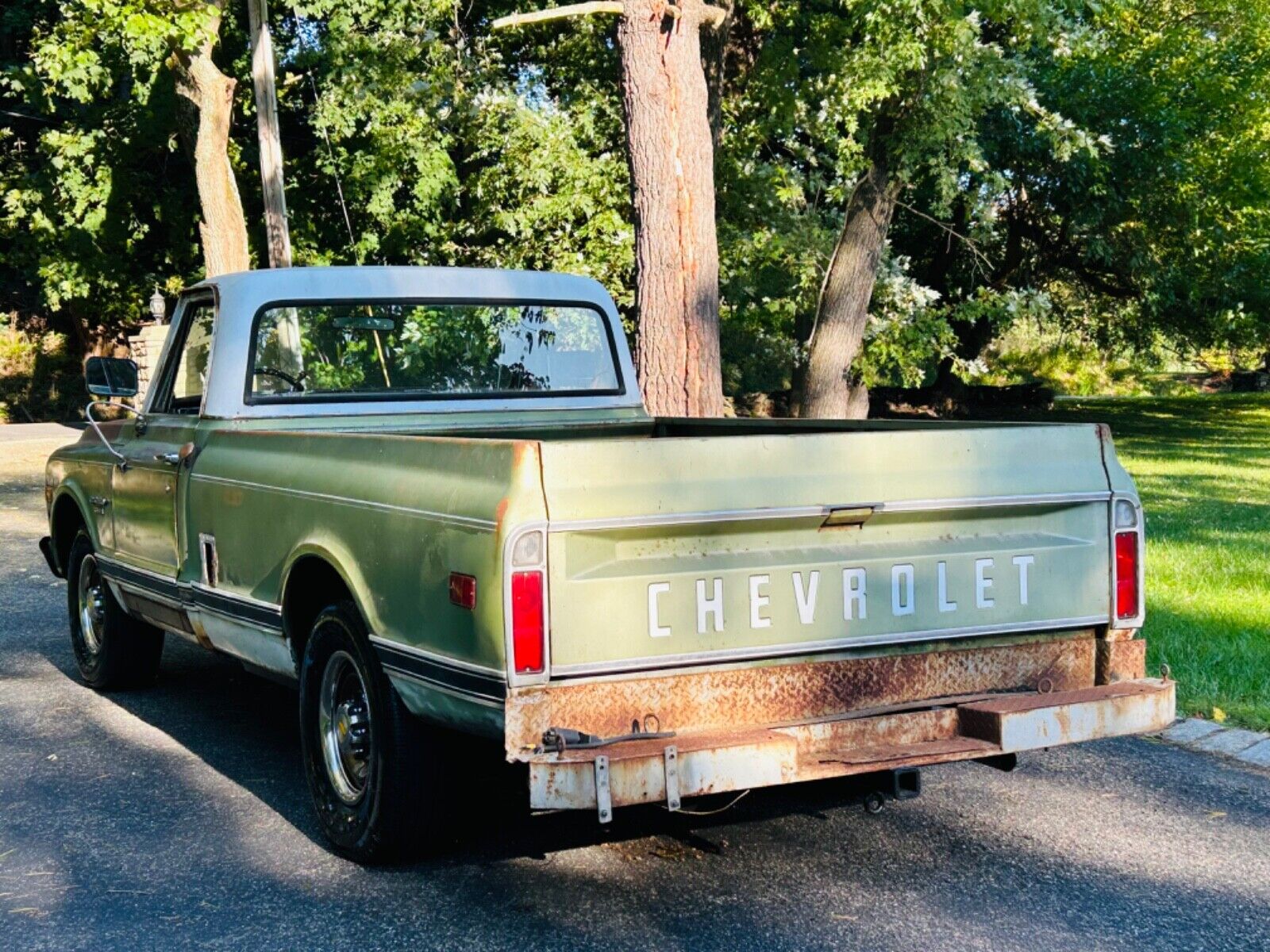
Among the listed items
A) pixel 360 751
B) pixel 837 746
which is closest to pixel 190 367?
pixel 360 751

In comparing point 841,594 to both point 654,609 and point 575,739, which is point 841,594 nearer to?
point 654,609

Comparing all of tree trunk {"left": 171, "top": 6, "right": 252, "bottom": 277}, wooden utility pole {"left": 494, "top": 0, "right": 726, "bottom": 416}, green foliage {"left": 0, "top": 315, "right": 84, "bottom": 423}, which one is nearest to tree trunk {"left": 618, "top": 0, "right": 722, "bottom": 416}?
wooden utility pole {"left": 494, "top": 0, "right": 726, "bottom": 416}

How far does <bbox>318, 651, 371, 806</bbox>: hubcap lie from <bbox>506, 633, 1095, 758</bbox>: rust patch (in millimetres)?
1000

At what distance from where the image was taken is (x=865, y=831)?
16.5 ft

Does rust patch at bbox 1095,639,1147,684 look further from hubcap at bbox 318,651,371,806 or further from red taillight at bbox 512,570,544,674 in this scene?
hubcap at bbox 318,651,371,806

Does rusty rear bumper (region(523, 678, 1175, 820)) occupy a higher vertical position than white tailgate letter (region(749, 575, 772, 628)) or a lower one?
lower

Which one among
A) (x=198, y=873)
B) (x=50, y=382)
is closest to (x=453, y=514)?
(x=198, y=873)

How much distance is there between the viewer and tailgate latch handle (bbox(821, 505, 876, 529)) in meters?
4.21

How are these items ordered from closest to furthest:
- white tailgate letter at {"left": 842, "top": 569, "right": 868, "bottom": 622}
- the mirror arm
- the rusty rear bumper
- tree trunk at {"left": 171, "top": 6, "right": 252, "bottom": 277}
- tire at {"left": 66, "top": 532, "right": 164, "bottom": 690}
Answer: the rusty rear bumper
white tailgate letter at {"left": 842, "top": 569, "right": 868, "bottom": 622}
the mirror arm
tire at {"left": 66, "top": 532, "right": 164, "bottom": 690}
tree trunk at {"left": 171, "top": 6, "right": 252, "bottom": 277}

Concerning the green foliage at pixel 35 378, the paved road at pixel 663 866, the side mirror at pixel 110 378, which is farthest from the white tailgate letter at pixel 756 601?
the green foliage at pixel 35 378

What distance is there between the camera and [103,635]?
7.20m

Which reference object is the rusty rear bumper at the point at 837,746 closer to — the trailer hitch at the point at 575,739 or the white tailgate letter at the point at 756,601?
the trailer hitch at the point at 575,739

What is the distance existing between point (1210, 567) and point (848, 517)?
7318 mm

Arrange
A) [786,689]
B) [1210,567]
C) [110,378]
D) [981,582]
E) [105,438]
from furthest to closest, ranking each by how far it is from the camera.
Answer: [1210,567] < [105,438] < [110,378] < [981,582] < [786,689]
